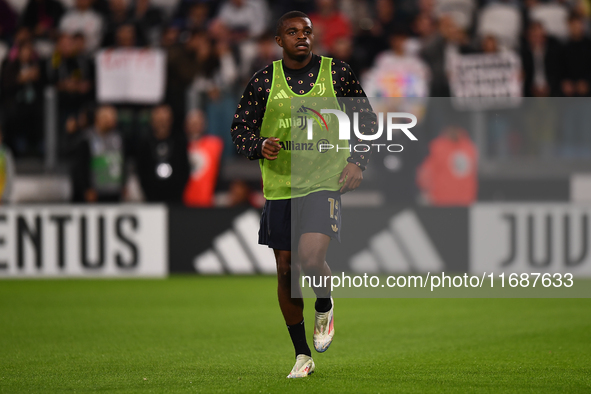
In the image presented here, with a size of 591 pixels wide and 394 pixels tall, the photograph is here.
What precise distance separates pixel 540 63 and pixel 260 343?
7.60 m

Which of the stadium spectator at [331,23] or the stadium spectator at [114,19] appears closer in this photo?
the stadium spectator at [114,19]

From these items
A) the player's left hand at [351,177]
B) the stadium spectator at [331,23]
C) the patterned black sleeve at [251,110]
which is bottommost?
the player's left hand at [351,177]

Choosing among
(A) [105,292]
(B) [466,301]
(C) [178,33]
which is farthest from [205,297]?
(C) [178,33]

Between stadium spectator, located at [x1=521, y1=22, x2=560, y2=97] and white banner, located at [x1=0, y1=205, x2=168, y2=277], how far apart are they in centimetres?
599

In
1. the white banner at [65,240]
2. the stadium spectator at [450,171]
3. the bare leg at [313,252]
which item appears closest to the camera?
the bare leg at [313,252]

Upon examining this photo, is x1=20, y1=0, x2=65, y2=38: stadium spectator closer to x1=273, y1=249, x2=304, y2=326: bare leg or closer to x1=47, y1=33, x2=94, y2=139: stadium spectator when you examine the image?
x1=47, y1=33, x2=94, y2=139: stadium spectator

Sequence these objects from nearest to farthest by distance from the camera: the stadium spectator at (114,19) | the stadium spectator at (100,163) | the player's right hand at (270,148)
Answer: the player's right hand at (270,148)
the stadium spectator at (100,163)
the stadium spectator at (114,19)

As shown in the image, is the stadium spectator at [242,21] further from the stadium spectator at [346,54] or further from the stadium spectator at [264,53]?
the stadium spectator at [346,54]

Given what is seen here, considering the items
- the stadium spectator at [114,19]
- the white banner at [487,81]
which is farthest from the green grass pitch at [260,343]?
the stadium spectator at [114,19]

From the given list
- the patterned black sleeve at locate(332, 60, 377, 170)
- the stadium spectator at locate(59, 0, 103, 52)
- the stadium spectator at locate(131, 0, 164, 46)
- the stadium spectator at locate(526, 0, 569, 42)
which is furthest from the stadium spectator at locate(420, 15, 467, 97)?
the patterned black sleeve at locate(332, 60, 377, 170)

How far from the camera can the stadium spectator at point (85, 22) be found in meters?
14.0

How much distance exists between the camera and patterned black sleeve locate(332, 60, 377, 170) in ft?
17.6

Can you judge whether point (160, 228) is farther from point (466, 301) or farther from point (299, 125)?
point (299, 125)

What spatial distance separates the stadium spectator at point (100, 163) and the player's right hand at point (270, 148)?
284 inches
